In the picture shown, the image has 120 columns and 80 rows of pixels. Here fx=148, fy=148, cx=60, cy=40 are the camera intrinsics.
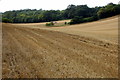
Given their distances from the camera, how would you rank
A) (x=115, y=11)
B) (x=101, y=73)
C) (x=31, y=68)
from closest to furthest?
(x=101, y=73) < (x=31, y=68) < (x=115, y=11)

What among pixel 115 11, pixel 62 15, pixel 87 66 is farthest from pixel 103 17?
pixel 87 66

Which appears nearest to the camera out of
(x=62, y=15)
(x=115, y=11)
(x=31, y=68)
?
(x=31, y=68)

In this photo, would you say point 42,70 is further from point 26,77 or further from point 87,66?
point 87,66

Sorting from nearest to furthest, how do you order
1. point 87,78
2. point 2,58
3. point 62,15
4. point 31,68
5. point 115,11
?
point 87,78
point 31,68
point 2,58
point 115,11
point 62,15

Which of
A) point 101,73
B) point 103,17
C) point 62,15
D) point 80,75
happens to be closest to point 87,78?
point 80,75

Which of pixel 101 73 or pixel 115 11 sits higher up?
pixel 115 11

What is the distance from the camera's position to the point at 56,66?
895 cm

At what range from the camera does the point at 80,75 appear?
7.59 metres

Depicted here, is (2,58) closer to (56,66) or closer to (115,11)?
Result: (56,66)

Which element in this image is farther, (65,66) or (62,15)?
(62,15)

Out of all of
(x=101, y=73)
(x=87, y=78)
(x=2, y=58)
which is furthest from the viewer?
(x=2, y=58)

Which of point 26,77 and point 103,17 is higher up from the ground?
point 103,17

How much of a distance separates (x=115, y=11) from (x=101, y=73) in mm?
61871

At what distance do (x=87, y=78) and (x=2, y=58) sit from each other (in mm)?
6361
